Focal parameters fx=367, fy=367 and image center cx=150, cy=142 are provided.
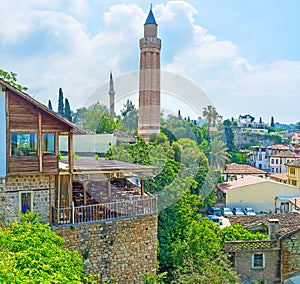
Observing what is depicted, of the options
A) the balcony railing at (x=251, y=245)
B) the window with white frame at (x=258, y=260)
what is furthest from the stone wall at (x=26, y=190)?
the window with white frame at (x=258, y=260)

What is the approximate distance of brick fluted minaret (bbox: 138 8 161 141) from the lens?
36438 mm

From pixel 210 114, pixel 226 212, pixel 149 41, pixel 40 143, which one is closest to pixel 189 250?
pixel 40 143

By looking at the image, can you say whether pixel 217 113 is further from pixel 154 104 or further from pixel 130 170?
pixel 130 170

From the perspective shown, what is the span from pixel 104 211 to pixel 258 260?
292 inches

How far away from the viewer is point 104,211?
524 inches

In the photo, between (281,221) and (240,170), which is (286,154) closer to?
(240,170)

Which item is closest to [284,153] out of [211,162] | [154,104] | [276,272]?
[211,162]

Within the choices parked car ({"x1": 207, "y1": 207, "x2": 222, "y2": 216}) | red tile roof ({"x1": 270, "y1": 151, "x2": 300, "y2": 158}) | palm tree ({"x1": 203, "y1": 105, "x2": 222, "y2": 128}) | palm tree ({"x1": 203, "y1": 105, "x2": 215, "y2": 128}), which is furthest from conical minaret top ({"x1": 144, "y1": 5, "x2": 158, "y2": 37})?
red tile roof ({"x1": 270, "y1": 151, "x2": 300, "y2": 158})

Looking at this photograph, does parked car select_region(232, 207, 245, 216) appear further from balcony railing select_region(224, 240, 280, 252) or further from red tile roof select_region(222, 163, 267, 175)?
balcony railing select_region(224, 240, 280, 252)

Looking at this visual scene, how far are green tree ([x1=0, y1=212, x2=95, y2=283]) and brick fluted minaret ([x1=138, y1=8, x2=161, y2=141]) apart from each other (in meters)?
27.9

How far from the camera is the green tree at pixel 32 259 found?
19.6 feet

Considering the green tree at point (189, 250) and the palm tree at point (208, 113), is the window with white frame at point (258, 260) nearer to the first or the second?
the green tree at point (189, 250)

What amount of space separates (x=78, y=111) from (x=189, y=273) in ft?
171

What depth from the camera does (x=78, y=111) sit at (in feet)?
209
